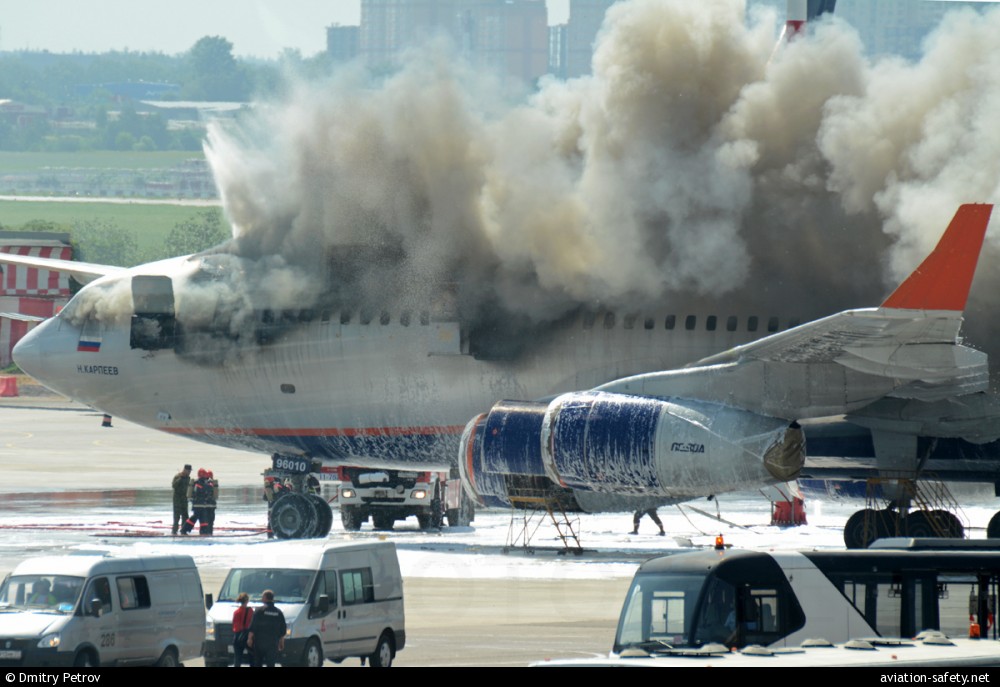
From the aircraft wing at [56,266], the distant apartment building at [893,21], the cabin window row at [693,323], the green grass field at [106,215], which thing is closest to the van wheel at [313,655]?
the cabin window row at [693,323]

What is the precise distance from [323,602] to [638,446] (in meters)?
6.85

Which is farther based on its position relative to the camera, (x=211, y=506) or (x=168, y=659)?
(x=211, y=506)

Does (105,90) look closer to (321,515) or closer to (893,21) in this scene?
(893,21)

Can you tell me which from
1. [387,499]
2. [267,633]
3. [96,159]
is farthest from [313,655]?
[96,159]

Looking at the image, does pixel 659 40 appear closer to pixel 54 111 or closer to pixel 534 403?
pixel 534 403

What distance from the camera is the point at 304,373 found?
1259 inches

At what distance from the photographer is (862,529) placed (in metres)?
29.7

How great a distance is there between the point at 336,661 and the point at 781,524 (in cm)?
2137

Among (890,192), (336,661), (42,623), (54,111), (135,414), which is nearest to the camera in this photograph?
(42,623)

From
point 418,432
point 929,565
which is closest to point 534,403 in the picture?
point 418,432

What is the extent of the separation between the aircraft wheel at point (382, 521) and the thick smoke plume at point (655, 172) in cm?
783

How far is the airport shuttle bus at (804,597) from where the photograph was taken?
18.0 m

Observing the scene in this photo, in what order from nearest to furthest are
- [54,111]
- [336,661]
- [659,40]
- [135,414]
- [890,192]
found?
[336,661]
[890,192]
[659,40]
[135,414]
[54,111]

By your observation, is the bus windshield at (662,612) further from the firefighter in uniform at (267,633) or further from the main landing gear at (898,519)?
the main landing gear at (898,519)
